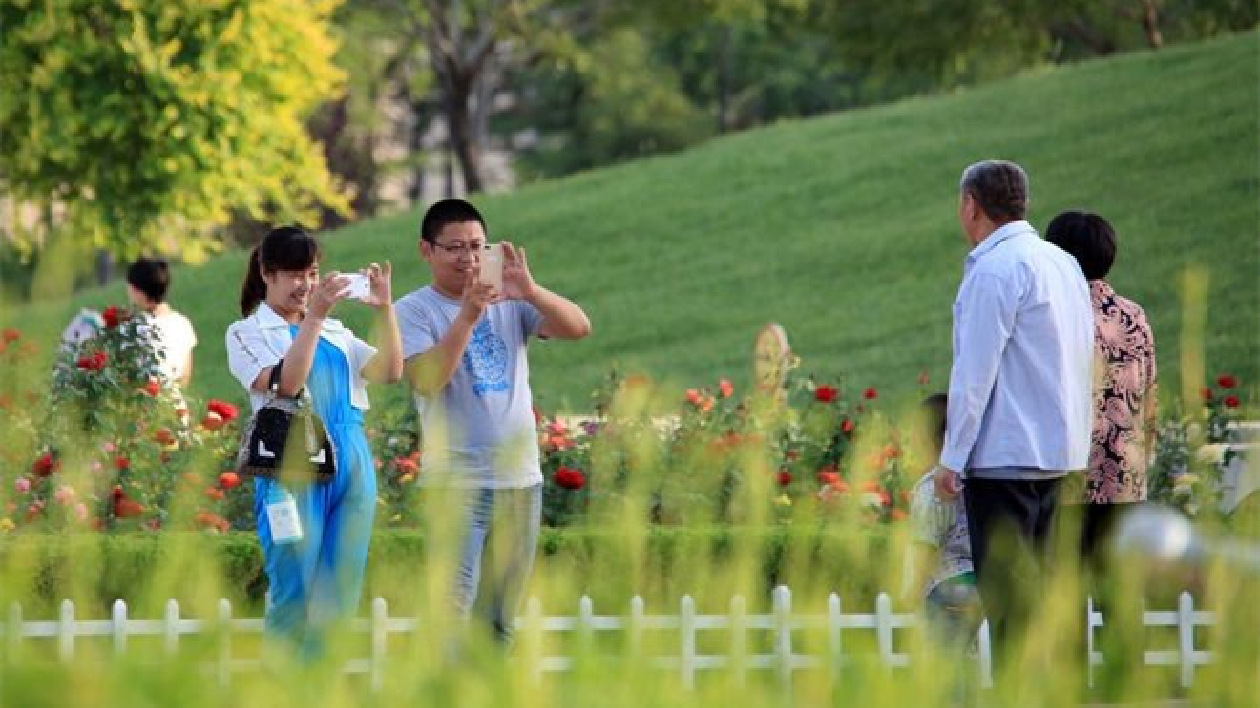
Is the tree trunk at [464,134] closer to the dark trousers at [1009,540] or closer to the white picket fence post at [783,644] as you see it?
the white picket fence post at [783,644]

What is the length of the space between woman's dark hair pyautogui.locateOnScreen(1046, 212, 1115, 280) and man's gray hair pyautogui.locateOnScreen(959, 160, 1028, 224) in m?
0.60

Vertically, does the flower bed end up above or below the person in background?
below

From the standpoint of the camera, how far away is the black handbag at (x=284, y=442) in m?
Answer: 6.72

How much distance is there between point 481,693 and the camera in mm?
3715

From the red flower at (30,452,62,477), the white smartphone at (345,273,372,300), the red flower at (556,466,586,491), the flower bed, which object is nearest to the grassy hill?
the flower bed

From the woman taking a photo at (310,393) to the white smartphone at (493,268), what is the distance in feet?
0.91

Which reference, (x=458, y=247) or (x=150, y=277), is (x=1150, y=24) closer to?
(x=150, y=277)

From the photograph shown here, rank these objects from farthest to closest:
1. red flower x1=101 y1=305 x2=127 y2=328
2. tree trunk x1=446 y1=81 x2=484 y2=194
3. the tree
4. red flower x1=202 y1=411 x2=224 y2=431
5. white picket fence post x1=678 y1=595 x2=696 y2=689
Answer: tree trunk x1=446 y1=81 x2=484 y2=194 → the tree → red flower x1=101 y1=305 x2=127 y2=328 → red flower x1=202 y1=411 x2=224 y2=431 → white picket fence post x1=678 y1=595 x2=696 y2=689

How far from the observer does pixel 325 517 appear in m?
6.89

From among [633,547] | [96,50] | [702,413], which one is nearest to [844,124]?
[96,50]

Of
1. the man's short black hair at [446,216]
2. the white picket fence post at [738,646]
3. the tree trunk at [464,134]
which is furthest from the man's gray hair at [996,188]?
the tree trunk at [464,134]

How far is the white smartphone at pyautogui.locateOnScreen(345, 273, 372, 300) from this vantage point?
6.66m

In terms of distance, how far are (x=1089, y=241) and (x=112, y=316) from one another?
5.55 metres

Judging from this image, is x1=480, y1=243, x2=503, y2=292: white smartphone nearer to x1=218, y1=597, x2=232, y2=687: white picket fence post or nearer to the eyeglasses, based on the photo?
the eyeglasses
